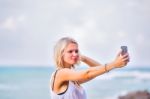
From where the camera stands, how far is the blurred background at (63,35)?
2.46 meters

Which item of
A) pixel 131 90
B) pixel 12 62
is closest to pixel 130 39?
pixel 131 90

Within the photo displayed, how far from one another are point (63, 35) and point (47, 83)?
337 millimetres

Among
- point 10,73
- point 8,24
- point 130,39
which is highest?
point 8,24

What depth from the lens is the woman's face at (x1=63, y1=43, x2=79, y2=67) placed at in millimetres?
1685

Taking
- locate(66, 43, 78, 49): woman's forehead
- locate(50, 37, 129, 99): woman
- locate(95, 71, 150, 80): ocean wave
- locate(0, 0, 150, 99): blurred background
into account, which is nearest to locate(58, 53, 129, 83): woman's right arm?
locate(50, 37, 129, 99): woman

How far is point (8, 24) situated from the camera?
96.3 inches

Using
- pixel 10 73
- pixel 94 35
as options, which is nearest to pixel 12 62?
pixel 10 73

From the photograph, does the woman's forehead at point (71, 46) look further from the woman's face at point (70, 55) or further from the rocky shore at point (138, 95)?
the rocky shore at point (138, 95)

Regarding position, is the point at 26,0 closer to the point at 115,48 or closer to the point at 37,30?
the point at 37,30

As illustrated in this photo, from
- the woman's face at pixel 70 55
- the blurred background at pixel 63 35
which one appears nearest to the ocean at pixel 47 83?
the blurred background at pixel 63 35

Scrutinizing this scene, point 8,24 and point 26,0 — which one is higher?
point 26,0

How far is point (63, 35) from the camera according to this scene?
2479mm

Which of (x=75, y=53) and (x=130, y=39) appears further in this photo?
(x=130, y=39)

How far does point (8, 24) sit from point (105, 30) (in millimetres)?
655
